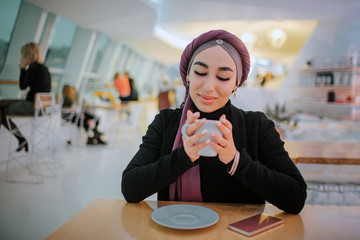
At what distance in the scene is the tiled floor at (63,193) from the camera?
2514 millimetres

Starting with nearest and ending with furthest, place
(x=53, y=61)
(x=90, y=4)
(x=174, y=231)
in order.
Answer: (x=174, y=231) → (x=90, y=4) → (x=53, y=61)

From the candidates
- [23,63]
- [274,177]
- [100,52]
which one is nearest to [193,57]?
[274,177]

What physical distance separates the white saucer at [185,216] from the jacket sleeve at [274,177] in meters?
0.17

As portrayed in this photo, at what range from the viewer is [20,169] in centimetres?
417

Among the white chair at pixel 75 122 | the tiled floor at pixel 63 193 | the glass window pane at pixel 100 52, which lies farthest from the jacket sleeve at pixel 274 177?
the glass window pane at pixel 100 52

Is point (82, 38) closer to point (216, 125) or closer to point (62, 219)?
point (62, 219)

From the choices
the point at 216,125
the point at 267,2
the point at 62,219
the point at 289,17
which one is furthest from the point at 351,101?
the point at 216,125

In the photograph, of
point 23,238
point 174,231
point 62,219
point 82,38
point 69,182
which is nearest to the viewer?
point 174,231

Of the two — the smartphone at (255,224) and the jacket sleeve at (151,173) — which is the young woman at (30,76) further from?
the smartphone at (255,224)

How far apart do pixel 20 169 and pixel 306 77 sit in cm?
588

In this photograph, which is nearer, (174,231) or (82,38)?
(174,231)

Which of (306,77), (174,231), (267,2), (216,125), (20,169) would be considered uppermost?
(267,2)

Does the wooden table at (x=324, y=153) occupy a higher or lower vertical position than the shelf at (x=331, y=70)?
lower

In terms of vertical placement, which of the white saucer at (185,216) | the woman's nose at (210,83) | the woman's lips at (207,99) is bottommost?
the white saucer at (185,216)
